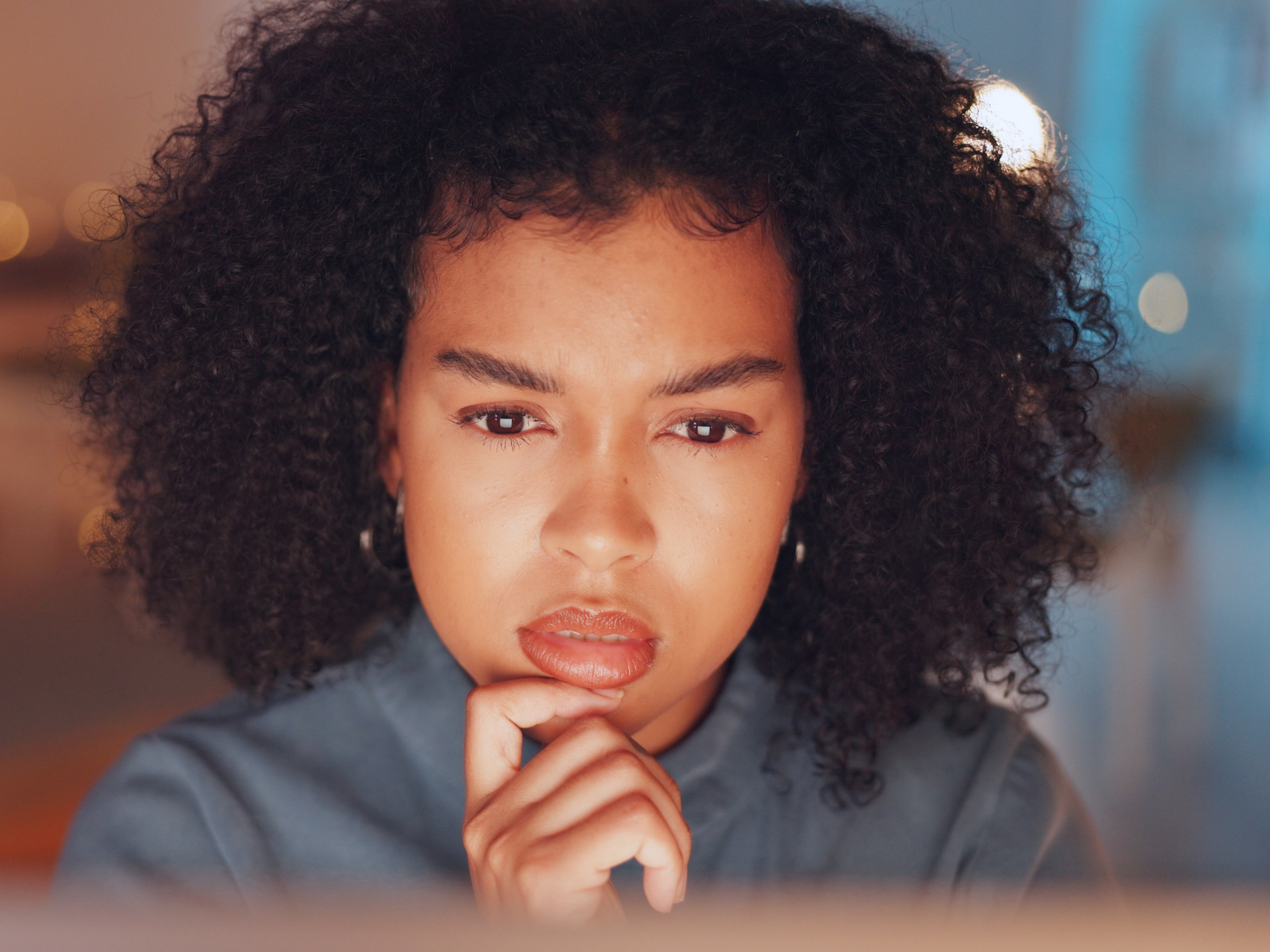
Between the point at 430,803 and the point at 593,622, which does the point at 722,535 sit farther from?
the point at 430,803

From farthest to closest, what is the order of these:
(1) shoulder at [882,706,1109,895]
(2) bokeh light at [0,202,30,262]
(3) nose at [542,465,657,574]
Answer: (2) bokeh light at [0,202,30,262] → (1) shoulder at [882,706,1109,895] → (3) nose at [542,465,657,574]

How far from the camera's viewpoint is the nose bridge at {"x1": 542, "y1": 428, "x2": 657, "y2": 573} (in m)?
A: 0.80

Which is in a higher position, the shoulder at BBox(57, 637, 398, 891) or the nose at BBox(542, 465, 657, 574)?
the nose at BBox(542, 465, 657, 574)

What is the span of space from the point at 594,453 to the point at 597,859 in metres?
0.30

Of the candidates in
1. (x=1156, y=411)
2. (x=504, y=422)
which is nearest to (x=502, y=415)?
(x=504, y=422)

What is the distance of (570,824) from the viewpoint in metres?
0.73

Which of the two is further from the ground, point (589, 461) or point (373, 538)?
point (589, 461)

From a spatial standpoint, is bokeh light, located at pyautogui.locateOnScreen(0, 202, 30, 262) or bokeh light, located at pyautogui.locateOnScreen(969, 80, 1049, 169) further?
bokeh light, located at pyautogui.locateOnScreen(0, 202, 30, 262)

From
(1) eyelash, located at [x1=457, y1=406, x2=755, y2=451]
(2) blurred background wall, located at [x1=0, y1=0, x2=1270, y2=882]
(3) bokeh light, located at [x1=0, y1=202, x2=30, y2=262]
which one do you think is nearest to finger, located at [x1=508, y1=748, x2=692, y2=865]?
(1) eyelash, located at [x1=457, y1=406, x2=755, y2=451]

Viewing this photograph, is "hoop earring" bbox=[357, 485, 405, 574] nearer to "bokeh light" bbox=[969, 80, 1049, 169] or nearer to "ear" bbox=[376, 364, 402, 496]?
"ear" bbox=[376, 364, 402, 496]

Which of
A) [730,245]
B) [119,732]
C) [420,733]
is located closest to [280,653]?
[420,733]

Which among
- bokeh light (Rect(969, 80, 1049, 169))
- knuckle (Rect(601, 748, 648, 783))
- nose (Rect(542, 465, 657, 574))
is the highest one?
bokeh light (Rect(969, 80, 1049, 169))

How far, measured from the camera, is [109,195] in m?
1.15

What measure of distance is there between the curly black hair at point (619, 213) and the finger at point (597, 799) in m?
0.37
